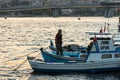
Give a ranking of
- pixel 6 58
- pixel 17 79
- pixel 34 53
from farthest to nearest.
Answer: pixel 34 53, pixel 6 58, pixel 17 79

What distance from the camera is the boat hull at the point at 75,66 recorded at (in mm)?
48188

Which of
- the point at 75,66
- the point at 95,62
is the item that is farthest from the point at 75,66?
the point at 95,62

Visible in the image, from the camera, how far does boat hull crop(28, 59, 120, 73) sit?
48188mm

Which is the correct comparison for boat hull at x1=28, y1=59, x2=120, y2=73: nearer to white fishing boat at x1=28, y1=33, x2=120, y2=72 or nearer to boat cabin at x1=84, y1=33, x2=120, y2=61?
white fishing boat at x1=28, y1=33, x2=120, y2=72

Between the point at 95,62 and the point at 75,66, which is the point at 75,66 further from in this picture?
the point at 95,62

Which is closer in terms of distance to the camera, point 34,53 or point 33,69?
point 33,69

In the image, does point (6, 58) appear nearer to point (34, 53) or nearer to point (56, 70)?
point (34, 53)

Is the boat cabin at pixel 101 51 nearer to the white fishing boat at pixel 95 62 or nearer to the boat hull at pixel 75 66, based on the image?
the white fishing boat at pixel 95 62

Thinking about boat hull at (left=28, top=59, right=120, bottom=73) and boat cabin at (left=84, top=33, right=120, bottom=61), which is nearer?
boat hull at (left=28, top=59, right=120, bottom=73)

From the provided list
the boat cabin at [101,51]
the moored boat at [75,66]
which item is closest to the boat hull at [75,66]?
the moored boat at [75,66]

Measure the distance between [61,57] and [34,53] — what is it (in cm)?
1875

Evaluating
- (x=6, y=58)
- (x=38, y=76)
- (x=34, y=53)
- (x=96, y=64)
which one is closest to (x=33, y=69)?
(x=38, y=76)

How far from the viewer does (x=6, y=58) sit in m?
62.3

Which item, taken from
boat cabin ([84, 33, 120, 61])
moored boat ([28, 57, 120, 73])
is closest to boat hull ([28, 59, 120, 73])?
moored boat ([28, 57, 120, 73])
